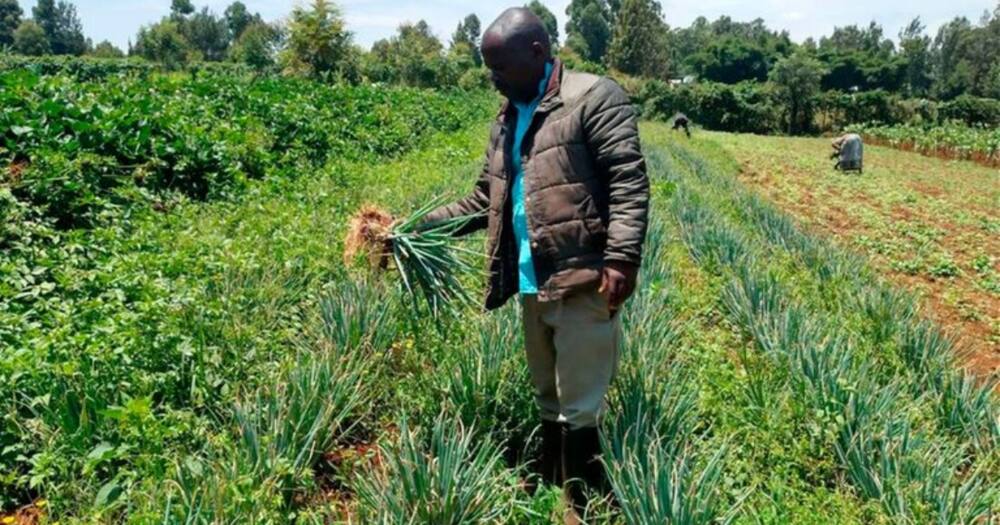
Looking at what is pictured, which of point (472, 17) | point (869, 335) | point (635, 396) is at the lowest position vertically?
point (869, 335)

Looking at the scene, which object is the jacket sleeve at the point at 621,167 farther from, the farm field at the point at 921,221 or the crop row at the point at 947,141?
the crop row at the point at 947,141

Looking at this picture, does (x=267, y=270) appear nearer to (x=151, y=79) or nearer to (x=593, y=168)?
(x=593, y=168)

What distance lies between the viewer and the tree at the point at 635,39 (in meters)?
62.6

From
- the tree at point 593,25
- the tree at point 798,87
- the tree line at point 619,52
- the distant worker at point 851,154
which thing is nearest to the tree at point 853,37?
the tree line at point 619,52

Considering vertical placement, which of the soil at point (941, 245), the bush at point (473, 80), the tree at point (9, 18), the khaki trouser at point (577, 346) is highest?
the tree at point (9, 18)

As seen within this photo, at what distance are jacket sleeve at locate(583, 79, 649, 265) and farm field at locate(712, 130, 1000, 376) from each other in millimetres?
2174

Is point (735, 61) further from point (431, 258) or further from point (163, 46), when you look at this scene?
point (431, 258)

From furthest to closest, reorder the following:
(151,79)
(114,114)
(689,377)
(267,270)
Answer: (151,79) → (114,114) → (267,270) → (689,377)

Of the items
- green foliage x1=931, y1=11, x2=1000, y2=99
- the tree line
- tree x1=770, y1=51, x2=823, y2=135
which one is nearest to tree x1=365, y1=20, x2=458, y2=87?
the tree line

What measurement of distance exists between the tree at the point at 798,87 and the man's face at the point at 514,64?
125ft

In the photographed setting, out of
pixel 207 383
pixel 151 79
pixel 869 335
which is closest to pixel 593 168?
pixel 207 383

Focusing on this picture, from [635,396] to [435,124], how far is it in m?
14.3

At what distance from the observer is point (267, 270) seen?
3.92m

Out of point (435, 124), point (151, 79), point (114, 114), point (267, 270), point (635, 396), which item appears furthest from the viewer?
point (435, 124)
